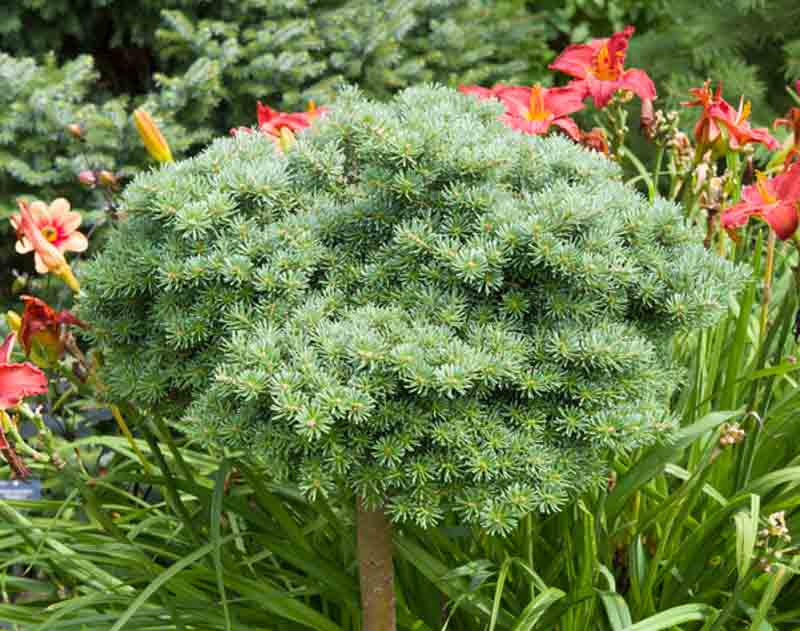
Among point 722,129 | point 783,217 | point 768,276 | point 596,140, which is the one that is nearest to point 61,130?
point 596,140

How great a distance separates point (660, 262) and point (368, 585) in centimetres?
62

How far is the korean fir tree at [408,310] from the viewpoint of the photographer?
48.0 inches

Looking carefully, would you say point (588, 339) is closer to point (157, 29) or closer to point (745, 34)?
point (157, 29)

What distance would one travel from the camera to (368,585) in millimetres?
1510

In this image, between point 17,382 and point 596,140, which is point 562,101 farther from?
point 17,382

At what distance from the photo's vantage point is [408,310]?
51.0 inches

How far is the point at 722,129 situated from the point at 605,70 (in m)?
0.26

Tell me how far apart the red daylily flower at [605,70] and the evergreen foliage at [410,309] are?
1.50 ft

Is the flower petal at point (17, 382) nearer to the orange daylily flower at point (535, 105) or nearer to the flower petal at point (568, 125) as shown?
the orange daylily flower at point (535, 105)

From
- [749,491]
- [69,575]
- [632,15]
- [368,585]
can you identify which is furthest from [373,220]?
[632,15]

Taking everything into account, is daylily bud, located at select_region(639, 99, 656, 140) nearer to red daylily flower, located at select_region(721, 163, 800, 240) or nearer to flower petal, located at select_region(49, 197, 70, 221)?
red daylily flower, located at select_region(721, 163, 800, 240)

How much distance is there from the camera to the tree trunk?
4.85 ft

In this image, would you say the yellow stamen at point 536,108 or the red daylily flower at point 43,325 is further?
the yellow stamen at point 536,108

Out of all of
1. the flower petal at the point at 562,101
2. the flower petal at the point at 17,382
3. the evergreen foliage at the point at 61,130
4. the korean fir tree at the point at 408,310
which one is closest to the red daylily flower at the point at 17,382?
the flower petal at the point at 17,382
